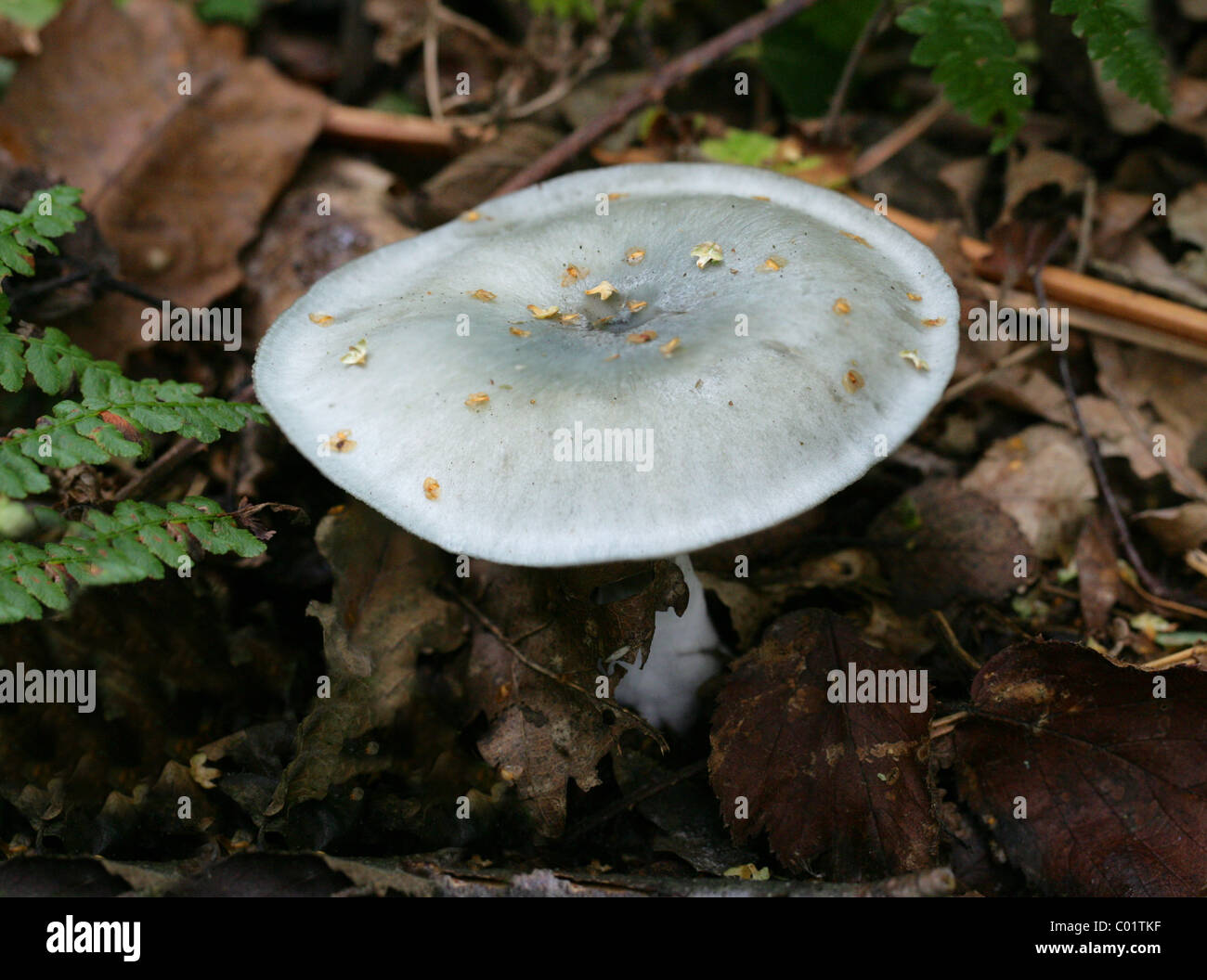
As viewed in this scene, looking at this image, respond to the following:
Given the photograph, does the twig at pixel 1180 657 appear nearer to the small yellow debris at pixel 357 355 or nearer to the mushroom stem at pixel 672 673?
the mushroom stem at pixel 672 673

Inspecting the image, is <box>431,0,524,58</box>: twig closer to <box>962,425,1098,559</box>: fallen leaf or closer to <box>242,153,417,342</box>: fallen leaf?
<box>242,153,417,342</box>: fallen leaf

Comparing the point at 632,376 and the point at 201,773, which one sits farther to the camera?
the point at 201,773

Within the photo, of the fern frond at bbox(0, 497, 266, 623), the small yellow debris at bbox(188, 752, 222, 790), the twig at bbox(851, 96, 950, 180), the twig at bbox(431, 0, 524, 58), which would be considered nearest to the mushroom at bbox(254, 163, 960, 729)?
the fern frond at bbox(0, 497, 266, 623)

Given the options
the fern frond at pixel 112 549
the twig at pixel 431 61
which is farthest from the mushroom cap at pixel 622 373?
the twig at pixel 431 61

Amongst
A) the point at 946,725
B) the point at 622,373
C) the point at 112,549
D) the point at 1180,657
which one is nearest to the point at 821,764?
the point at 946,725

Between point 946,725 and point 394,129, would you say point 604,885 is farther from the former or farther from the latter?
point 394,129

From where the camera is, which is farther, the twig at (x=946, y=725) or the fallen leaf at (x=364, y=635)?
the twig at (x=946, y=725)

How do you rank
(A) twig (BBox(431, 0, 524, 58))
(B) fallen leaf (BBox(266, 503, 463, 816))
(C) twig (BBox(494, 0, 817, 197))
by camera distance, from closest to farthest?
(B) fallen leaf (BBox(266, 503, 463, 816))
(C) twig (BBox(494, 0, 817, 197))
(A) twig (BBox(431, 0, 524, 58))
